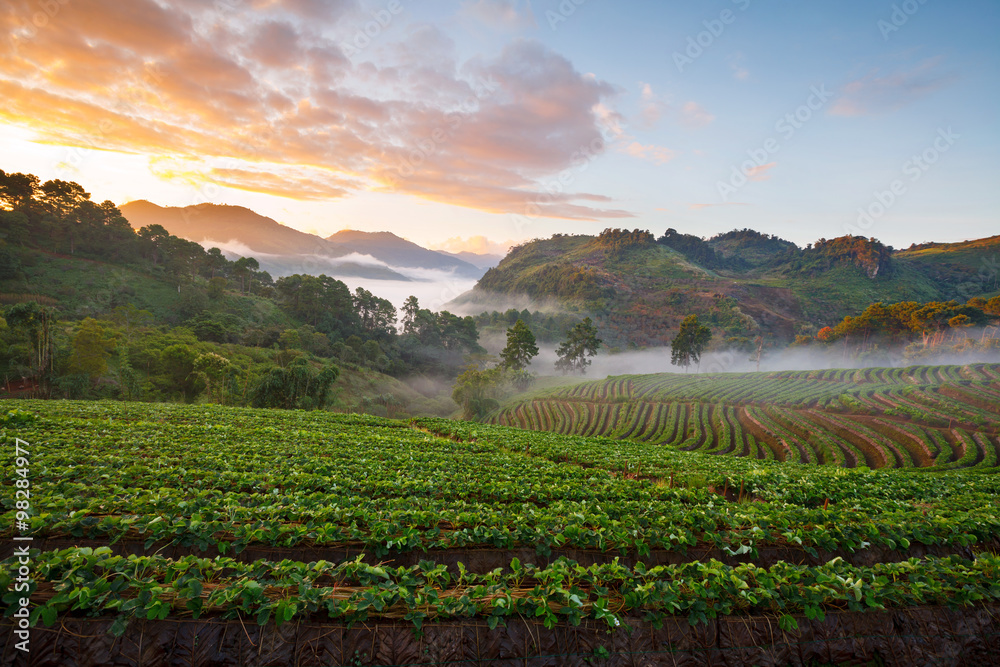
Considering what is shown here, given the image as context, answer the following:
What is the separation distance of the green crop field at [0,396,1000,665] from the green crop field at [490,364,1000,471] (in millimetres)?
32721

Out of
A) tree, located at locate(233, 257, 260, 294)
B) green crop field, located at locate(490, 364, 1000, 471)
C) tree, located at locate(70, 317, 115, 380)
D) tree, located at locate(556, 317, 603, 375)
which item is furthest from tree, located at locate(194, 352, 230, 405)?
tree, located at locate(556, 317, 603, 375)

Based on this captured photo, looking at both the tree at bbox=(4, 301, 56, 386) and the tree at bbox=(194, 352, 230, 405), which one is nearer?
the tree at bbox=(4, 301, 56, 386)

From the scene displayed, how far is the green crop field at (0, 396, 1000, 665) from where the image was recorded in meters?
4.28

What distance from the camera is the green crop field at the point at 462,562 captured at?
14.0ft

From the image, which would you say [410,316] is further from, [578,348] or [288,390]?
[288,390]

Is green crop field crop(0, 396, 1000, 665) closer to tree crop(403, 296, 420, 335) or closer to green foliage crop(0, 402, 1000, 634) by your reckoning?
green foliage crop(0, 402, 1000, 634)

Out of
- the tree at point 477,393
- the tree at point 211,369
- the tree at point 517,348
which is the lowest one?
the tree at point 477,393

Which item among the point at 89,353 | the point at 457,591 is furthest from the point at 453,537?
the point at 89,353

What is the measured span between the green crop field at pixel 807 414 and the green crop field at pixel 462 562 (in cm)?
3272

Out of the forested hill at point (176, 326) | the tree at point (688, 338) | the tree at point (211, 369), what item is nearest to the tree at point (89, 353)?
the forested hill at point (176, 326)

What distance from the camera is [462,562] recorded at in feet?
22.7

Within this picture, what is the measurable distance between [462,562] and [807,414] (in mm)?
58274

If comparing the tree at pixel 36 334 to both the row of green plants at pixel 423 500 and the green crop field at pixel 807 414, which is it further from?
the green crop field at pixel 807 414

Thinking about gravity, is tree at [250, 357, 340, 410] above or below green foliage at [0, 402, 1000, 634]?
below
